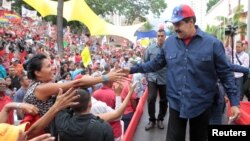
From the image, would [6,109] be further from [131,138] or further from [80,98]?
[131,138]

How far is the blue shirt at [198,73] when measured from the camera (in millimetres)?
3984

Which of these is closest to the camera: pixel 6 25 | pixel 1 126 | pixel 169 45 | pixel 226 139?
pixel 1 126

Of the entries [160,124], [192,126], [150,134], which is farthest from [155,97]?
[192,126]

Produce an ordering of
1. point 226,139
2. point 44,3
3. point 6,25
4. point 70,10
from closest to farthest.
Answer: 1. point 226,139
2. point 44,3
3. point 70,10
4. point 6,25

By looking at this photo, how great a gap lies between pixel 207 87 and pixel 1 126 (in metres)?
2.23

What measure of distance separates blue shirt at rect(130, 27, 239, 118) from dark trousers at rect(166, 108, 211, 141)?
0.09 m

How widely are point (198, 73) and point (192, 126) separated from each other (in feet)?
1.92

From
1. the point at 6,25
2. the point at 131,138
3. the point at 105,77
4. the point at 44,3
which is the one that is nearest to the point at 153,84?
the point at 131,138

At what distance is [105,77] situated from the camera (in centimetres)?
395

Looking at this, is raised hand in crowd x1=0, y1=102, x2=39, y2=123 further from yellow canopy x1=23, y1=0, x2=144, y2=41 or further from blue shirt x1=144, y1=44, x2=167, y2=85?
yellow canopy x1=23, y1=0, x2=144, y2=41

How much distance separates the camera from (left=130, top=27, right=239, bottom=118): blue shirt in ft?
13.1

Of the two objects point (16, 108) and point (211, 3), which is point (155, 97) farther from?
point (211, 3)

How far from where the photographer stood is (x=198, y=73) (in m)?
4.01

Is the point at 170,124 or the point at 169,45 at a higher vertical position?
the point at 169,45
